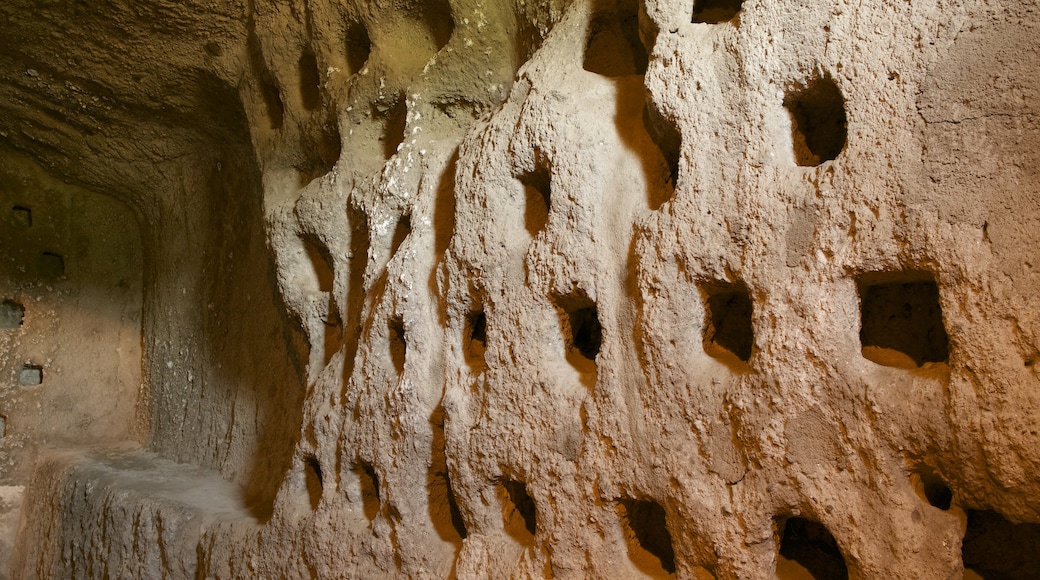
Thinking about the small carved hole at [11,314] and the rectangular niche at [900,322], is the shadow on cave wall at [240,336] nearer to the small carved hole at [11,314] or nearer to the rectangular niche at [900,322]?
the small carved hole at [11,314]

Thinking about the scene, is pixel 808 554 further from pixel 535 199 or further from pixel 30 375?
pixel 30 375

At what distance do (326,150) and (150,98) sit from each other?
92 centimetres

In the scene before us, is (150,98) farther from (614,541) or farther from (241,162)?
(614,541)

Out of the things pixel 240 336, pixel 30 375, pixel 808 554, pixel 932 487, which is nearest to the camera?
pixel 932 487

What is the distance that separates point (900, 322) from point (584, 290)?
526mm

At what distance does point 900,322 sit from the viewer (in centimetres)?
123

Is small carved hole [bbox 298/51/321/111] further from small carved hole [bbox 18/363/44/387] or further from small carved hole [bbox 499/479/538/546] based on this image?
small carved hole [bbox 18/363/44/387]

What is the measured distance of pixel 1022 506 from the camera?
0.98 m

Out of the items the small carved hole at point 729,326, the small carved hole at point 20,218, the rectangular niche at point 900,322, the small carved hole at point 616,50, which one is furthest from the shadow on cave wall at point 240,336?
the rectangular niche at point 900,322

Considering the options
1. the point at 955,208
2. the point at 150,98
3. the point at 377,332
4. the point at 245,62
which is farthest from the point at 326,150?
the point at 955,208

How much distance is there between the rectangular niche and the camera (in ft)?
3.88

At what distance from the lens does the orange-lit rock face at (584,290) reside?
1070mm

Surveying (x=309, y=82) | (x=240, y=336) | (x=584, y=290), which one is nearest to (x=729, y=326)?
(x=584, y=290)

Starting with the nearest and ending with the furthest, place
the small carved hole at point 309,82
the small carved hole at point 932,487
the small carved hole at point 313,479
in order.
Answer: the small carved hole at point 932,487 < the small carved hole at point 313,479 < the small carved hole at point 309,82
